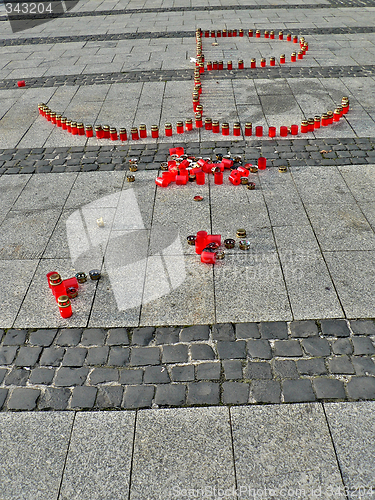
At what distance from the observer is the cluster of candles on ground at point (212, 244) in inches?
236

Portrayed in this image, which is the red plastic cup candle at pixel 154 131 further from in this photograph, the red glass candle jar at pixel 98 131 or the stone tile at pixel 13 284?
the stone tile at pixel 13 284

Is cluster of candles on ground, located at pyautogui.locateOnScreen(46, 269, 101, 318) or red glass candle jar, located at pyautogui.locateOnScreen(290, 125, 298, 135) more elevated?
cluster of candles on ground, located at pyautogui.locateOnScreen(46, 269, 101, 318)

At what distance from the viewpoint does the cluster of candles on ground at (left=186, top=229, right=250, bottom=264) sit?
6000mm

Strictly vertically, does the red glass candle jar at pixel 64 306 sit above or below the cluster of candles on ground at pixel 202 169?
above

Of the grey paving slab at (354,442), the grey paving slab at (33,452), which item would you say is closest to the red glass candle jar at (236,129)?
the grey paving slab at (354,442)

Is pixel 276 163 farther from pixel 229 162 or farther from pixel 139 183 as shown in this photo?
pixel 139 183

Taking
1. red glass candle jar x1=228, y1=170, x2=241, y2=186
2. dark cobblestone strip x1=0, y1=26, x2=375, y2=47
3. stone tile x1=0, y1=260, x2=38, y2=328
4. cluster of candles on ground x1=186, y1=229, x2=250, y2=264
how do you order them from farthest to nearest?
dark cobblestone strip x1=0, y1=26, x2=375, y2=47 → red glass candle jar x1=228, y1=170, x2=241, y2=186 → cluster of candles on ground x1=186, y1=229, x2=250, y2=264 → stone tile x1=0, y1=260, x2=38, y2=328

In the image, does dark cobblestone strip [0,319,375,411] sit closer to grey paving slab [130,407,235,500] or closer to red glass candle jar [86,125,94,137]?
grey paving slab [130,407,235,500]

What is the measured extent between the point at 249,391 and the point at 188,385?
1.96 feet

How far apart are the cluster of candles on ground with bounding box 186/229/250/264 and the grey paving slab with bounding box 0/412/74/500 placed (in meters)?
2.63

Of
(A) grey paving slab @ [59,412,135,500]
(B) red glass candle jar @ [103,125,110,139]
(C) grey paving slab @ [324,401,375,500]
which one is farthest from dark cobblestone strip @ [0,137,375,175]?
(A) grey paving slab @ [59,412,135,500]

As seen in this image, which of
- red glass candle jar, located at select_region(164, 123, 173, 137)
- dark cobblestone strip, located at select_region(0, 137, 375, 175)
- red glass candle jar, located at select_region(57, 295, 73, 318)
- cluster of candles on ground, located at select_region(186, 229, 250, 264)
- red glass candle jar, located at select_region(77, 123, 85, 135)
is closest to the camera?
red glass candle jar, located at select_region(57, 295, 73, 318)

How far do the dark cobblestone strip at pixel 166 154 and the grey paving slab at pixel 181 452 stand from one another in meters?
5.29

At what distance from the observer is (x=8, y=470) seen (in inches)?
151
